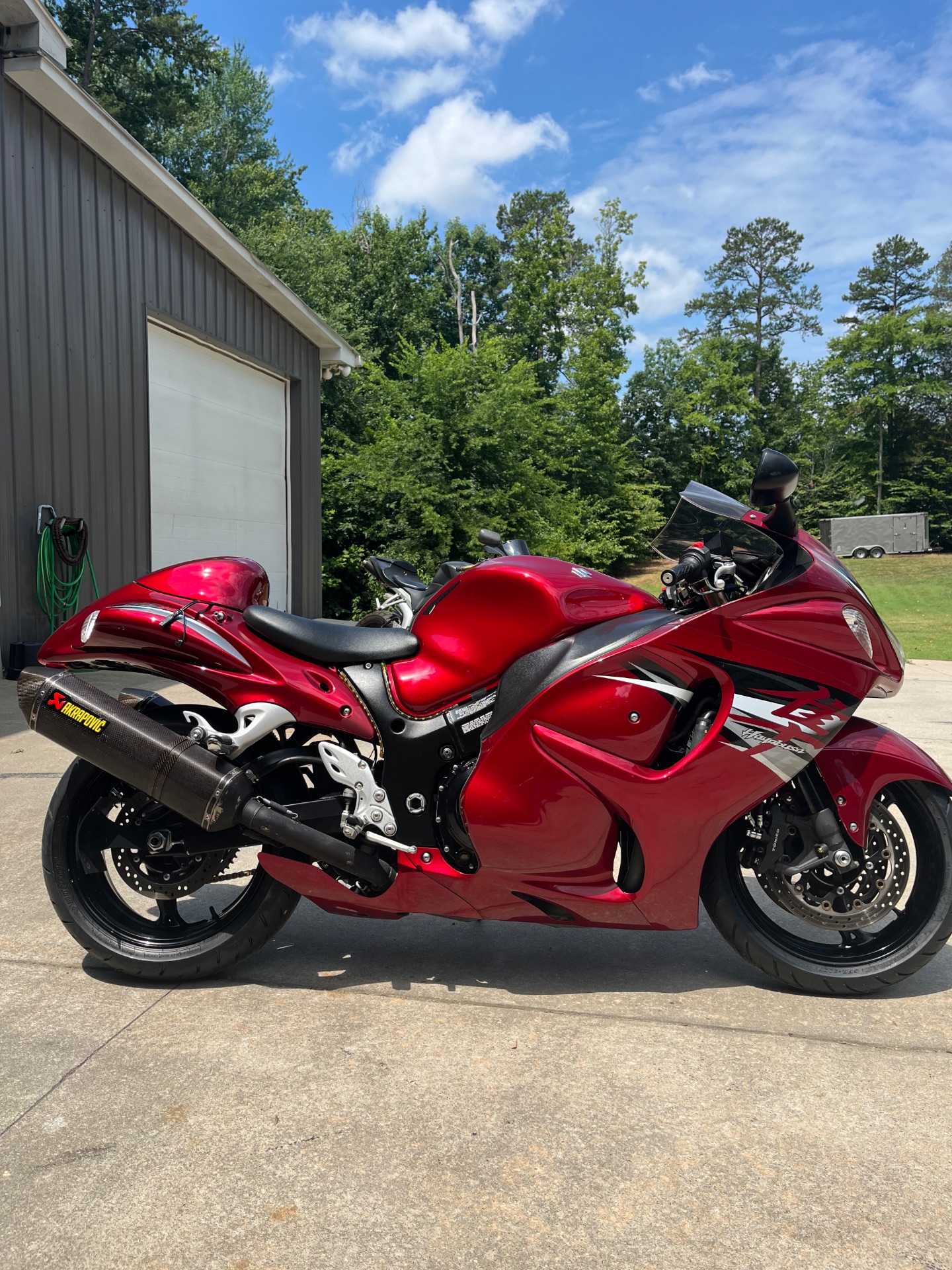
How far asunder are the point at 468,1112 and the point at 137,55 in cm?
3409

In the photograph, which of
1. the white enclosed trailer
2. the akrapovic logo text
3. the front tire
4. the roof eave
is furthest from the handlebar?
the white enclosed trailer

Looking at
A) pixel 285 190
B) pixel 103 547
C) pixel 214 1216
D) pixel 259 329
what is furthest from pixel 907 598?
pixel 285 190

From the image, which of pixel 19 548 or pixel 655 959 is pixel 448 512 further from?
pixel 655 959

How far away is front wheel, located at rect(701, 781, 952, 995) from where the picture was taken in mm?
2473

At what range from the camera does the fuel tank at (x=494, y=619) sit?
2.42 metres

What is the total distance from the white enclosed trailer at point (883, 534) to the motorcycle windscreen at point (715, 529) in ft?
112

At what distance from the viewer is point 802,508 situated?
142 ft

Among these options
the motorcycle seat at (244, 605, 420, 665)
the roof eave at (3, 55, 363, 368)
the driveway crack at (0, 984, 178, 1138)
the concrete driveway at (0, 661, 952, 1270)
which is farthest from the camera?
the roof eave at (3, 55, 363, 368)

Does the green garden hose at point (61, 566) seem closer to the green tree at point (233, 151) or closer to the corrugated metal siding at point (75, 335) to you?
the corrugated metal siding at point (75, 335)

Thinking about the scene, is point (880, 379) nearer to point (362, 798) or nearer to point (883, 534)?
point (883, 534)

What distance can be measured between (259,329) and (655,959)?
1138cm

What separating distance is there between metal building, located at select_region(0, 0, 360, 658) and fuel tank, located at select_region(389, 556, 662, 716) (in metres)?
6.65

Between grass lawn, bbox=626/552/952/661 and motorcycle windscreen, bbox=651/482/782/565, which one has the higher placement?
motorcycle windscreen, bbox=651/482/782/565

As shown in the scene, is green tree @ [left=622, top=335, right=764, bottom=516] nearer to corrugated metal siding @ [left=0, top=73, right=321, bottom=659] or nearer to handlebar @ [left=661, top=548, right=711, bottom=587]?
corrugated metal siding @ [left=0, top=73, right=321, bottom=659]
